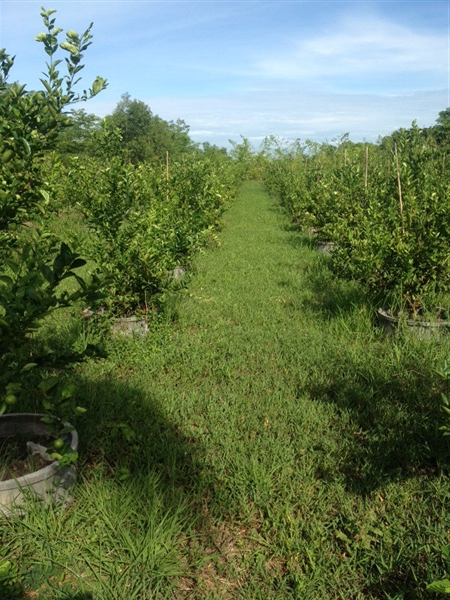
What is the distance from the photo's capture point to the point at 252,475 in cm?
268

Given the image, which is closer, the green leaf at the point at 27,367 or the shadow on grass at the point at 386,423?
the green leaf at the point at 27,367

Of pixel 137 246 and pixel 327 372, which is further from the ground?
pixel 137 246

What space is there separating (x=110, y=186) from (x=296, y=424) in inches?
120

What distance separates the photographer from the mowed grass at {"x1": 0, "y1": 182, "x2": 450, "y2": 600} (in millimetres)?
2092

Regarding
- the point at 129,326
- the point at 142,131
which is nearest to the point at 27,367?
the point at 129,326

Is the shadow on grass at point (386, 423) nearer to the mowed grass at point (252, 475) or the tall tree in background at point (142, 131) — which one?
the mowed grass at point (252, 475)

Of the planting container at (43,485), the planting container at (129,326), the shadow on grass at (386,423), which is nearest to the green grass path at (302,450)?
the shadow on grass at (386,423)

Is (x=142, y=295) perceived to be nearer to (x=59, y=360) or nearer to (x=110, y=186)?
(x=110, y=186)

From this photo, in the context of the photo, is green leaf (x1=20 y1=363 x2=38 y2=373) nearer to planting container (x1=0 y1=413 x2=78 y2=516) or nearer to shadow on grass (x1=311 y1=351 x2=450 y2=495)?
planting container (x1=0 y1=413 x2=78 y2=516)

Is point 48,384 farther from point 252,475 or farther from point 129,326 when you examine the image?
point 129,326

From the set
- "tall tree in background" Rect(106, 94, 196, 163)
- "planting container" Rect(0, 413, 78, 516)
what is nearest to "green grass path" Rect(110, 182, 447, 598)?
"planting container" Rect(0, 413, 78, 516)

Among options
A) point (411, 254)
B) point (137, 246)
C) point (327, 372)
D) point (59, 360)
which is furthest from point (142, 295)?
point (59, 360)

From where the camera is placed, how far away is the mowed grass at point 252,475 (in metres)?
2.09

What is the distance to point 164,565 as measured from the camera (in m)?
2.11
